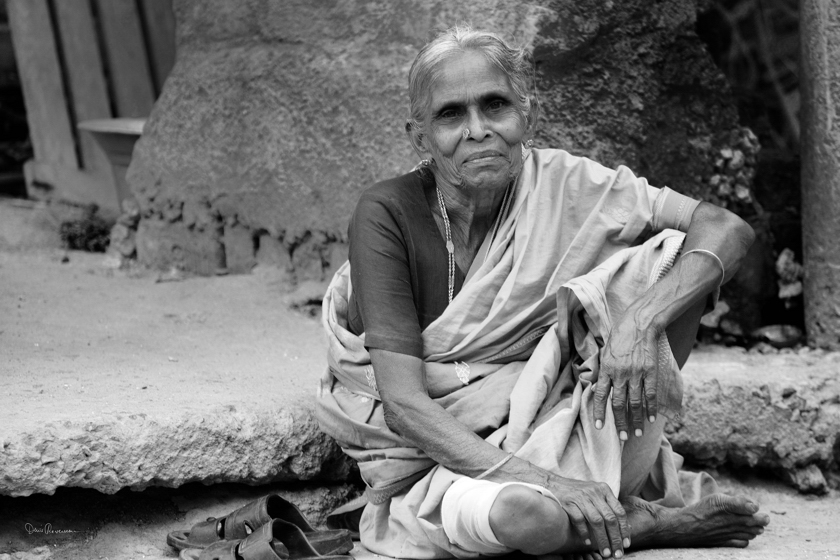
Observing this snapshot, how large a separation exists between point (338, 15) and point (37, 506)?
85.0 inches

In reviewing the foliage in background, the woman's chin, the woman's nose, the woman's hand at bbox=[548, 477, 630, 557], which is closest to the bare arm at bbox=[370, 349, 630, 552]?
the woman's hand at bbox=[548, 477, 630, 557]

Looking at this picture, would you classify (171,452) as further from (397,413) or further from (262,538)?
(397,413)

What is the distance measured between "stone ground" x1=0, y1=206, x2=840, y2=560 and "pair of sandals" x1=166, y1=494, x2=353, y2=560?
0.41ft

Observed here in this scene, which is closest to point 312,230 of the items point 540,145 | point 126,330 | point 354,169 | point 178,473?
point 354,169

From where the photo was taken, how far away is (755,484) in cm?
357

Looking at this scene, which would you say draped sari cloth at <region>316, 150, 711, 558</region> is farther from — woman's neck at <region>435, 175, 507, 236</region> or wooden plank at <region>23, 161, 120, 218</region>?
wooden plank at <region>23, 161, 120, 218</region>

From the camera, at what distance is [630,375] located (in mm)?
2490

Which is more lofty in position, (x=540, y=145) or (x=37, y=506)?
(x=540, y=145)

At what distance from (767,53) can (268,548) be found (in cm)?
456

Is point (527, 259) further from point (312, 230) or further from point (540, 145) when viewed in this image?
point (312, 230)

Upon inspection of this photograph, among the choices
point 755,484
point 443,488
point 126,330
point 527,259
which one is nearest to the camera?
point 443,488

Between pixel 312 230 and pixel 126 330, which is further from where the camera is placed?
pixel 312 230

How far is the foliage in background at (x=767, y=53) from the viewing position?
584cm

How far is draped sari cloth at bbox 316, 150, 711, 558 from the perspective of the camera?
8.43 ft
